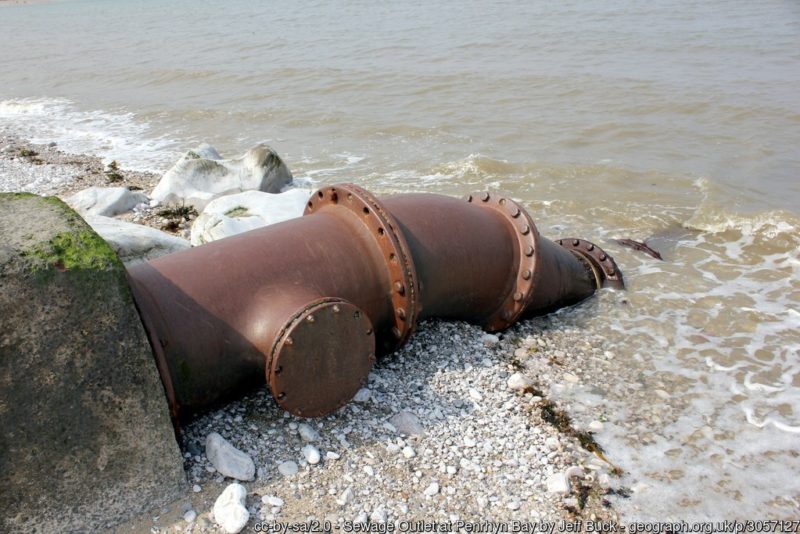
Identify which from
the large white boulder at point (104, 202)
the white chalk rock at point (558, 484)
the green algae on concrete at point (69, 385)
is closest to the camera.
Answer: the green algae on concrete at point (69, 385)

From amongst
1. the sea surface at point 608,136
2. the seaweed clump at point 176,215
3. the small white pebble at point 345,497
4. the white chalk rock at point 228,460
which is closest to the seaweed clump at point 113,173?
the sea surface at point 608,136

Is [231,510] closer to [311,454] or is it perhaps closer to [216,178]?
[311,454]

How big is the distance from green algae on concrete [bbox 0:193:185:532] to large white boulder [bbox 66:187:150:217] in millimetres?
4746

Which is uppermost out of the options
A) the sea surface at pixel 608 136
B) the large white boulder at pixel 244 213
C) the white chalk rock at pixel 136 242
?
the white chalk rock at pixel 136 242

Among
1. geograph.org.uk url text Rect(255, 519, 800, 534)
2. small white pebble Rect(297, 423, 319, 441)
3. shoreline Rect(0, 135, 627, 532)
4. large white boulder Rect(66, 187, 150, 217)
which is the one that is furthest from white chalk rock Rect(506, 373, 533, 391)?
large white boulder Rect(66, 187, 150, 217)

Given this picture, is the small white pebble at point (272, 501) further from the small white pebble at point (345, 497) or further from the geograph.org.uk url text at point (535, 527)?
the small white pebble at point (345, 497)

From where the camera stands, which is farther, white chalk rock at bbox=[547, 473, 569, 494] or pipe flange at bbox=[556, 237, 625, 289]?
pipe flange at bbox=[556, 237, 625, 289]

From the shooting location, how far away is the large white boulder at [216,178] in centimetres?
762

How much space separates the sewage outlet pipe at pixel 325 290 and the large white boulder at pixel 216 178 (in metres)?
4.22

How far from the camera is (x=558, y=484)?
313 cm

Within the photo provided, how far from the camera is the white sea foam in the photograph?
1102cm

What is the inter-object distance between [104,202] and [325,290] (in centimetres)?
489

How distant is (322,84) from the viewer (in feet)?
51.4

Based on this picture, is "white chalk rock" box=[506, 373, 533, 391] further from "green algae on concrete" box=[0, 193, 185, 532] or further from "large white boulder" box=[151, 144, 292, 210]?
"large white boulder" box=[151, 144, 292, 210]
